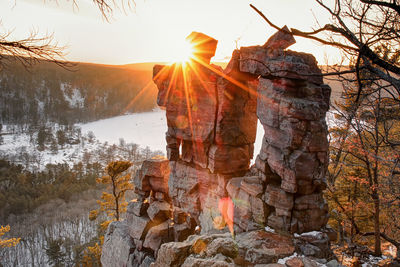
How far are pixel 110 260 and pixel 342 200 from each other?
49.2 feet

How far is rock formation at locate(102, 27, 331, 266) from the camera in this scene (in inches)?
311

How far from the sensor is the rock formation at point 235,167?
7896 mm

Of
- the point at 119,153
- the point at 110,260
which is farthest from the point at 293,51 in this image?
the point at 119,153

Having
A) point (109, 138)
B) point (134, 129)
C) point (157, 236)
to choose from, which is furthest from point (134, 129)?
point (157, 236)

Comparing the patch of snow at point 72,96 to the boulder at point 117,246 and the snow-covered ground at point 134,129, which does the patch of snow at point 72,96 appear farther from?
the boulder at point 117,246

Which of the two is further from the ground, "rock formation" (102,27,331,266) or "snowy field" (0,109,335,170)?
"rock formation" (102,27,331,266)

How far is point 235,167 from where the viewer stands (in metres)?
13.1

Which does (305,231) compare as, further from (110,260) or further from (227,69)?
(110,260)

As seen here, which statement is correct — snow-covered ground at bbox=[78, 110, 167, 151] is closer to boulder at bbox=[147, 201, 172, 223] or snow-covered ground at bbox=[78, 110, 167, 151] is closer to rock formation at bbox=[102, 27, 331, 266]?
boulder at bbox=[147, 201, 172, 223]

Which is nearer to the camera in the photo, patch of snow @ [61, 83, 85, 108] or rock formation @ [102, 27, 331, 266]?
rock formation @ [102, 27, 331, 266]

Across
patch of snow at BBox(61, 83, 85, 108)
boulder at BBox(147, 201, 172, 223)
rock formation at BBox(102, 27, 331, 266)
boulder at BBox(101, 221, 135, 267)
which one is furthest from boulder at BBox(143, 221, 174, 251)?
patch of snow at BBox(61, 83, 85, 108)

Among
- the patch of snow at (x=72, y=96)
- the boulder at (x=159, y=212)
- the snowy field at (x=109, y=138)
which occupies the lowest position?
the snowy field at (x=109, y=138)

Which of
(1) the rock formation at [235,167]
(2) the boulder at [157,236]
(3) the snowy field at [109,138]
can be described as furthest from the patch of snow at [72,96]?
(2) the boulder at [157,236]

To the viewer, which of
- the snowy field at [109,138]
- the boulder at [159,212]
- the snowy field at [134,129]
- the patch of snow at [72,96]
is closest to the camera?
the boulder at [159,212]
